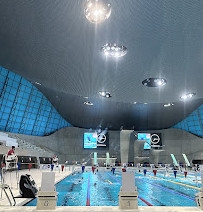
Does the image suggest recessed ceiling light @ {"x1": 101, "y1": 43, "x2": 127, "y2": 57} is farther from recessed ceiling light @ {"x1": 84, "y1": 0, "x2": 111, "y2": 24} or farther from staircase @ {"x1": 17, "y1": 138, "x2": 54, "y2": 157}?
staircase @ {"x1": 17, "y1": 138, "x2": 54, "y2": 157}

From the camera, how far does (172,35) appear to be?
24.8 ft

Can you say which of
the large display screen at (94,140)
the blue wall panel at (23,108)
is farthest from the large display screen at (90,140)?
the blue wall panel at (23,108)

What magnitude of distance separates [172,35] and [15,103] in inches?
1000

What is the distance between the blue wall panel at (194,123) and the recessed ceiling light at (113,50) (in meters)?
29.1

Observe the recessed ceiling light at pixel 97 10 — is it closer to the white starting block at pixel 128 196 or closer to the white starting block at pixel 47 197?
the white starting block at pixel 128 196

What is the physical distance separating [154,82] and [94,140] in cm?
2776

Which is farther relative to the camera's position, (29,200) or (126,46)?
(126,46)

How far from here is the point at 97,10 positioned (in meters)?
6.33

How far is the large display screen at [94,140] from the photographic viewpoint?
37606 mm

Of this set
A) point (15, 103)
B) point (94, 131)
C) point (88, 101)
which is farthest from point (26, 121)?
point (94, 131)

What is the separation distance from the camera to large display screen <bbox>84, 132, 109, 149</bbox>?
37606 mm

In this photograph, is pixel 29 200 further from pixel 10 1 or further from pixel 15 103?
pixel 15 103

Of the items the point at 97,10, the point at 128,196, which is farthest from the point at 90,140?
the point at 128,196

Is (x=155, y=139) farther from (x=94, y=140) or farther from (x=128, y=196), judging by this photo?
(x=128, y=196)
